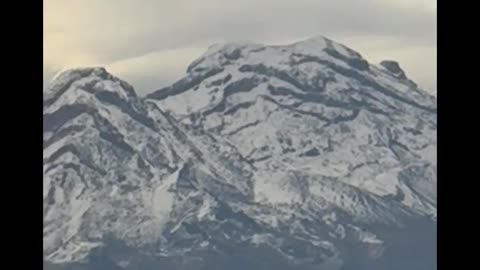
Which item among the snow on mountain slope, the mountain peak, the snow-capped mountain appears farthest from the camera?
the snow on mountain slope

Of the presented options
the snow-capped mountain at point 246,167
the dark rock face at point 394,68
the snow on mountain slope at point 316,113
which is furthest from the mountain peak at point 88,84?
the dark rock face at point 394,68

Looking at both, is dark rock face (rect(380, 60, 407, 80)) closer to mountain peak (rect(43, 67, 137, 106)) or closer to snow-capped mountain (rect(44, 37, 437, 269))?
snow-capped mountain (rect(44, 37, 437, 269))

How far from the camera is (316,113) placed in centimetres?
18825

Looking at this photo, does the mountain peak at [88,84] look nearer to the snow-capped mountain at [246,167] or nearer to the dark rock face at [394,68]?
the snow-capped mountain at [246,167]

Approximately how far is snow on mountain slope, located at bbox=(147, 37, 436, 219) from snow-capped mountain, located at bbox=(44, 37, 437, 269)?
0.67 feet

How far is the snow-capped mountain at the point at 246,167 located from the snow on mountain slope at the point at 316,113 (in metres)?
0.20

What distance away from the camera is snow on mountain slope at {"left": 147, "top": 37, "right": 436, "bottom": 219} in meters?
187

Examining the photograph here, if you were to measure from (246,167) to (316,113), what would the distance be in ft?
45.1

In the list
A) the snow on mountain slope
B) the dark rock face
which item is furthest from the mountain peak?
the dark rock face

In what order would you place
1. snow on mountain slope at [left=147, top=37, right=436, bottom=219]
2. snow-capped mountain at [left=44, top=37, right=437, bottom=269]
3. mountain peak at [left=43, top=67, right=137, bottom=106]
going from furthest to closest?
1. snow on mountain slope at [left=147, top=37, right=436, bottom=219]
2. mountain peak at [left=43, top=67, right=137, bottom=106]
3. snow-capped mountain at [left=44, top=37, right=437, bottom=269]

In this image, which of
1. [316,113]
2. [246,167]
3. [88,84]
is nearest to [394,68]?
[316,113]

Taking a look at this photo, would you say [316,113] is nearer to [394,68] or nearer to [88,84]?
[394,68]
